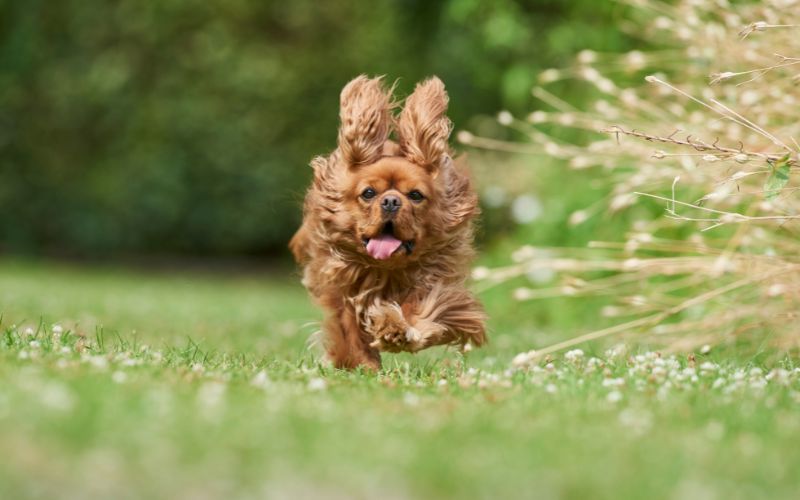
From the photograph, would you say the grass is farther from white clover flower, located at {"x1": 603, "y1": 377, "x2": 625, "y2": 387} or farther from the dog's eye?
the dog's eye

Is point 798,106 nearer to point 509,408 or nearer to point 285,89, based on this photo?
point 509,408

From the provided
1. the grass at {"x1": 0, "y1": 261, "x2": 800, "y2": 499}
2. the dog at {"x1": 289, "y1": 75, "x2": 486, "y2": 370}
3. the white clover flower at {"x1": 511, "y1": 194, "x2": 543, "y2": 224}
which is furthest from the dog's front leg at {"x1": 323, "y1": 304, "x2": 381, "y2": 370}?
the white clover flower at {"x1": 511, "y1": 194, "x2": 543, "y2": 224}

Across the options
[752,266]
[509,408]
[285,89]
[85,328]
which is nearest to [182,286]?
[285,89]

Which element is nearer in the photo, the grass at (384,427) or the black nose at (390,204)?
the grass at (384,427)

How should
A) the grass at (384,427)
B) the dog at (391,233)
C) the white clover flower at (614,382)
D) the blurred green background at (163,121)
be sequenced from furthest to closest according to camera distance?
the blurred green background at (163,121) < the dog at (391,233) < the white clover flower at (614,382) < the grass at (384,427)

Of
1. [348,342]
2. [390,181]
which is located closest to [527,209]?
[348,342]

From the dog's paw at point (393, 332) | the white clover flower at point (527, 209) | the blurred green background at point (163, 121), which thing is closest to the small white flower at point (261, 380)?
the dog's paw at point (393, 332)

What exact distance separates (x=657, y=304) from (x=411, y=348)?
108 inches

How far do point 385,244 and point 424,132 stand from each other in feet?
1.83

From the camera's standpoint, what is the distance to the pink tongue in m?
4.66

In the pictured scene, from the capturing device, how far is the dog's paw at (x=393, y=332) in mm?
4652

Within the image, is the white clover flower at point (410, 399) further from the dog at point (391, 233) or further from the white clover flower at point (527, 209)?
the white clover flower at point (527, 209)

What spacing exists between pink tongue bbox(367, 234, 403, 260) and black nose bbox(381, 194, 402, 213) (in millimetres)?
144

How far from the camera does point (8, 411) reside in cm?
296
